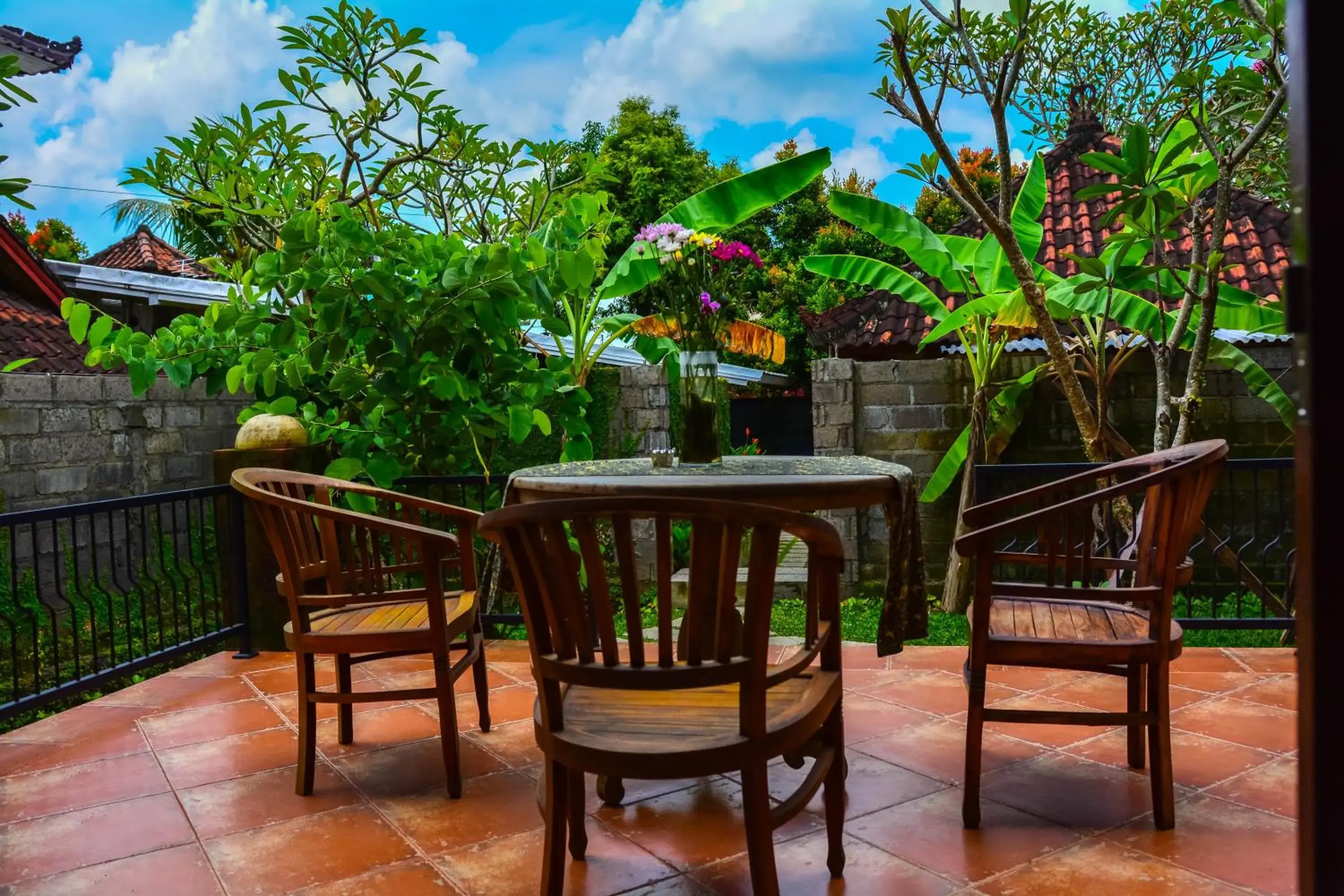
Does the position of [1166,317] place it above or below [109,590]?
above

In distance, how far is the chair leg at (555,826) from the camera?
6.19ft

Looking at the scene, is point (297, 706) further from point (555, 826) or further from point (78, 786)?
point (555, 826)

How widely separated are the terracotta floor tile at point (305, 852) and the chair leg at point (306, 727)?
0.53ft

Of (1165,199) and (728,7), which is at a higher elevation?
(728,7)

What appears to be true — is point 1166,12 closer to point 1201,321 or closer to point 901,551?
point 1201,321

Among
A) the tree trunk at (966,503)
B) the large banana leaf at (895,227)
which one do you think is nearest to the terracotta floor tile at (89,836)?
the large banana leaf at (895,227)

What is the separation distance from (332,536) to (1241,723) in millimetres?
2810

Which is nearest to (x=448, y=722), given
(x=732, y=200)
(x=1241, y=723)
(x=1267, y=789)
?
(x=1267, y=789)

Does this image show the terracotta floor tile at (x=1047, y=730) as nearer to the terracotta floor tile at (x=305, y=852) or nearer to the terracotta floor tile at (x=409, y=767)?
the terracotta floor tile at (x=409, y=767)

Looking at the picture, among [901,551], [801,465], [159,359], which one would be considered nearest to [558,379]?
[159,359]

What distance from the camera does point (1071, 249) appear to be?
7.77m

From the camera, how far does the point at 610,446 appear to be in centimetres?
670

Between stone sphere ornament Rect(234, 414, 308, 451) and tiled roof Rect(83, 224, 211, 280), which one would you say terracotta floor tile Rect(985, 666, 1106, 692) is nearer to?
stone sphere ornament Rect(234, 414, 308, 451)

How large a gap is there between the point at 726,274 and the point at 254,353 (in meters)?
2.72
